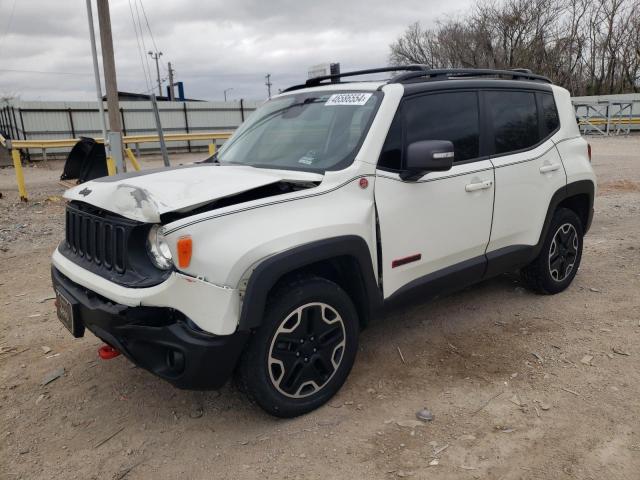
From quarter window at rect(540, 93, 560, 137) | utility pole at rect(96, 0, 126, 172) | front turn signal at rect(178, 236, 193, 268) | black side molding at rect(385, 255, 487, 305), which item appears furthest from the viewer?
utility pole at rect(96, 0, 126, 172)

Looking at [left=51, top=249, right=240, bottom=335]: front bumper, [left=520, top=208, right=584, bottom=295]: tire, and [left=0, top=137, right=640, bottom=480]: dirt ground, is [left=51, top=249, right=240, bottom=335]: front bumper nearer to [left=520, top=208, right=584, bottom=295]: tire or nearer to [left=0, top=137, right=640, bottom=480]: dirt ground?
[left=0, top=137, right=640, bottom=480]: dirt ground

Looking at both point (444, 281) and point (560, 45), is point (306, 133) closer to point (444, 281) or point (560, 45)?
point (444, 281)

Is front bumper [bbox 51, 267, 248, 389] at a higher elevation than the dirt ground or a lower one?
higher

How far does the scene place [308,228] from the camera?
2701mm

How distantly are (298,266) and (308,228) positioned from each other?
0.21m

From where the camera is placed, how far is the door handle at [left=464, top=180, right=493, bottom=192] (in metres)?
3.55

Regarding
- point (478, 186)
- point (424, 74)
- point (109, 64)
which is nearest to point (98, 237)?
point (424, 74)

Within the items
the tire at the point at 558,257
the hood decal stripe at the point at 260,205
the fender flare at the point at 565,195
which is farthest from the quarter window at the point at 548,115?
the hood decal stripe at the point at 260,205

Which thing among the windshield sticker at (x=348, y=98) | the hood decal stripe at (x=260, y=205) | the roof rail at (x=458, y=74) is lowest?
the hood decal stripe at (x=260, y=205)

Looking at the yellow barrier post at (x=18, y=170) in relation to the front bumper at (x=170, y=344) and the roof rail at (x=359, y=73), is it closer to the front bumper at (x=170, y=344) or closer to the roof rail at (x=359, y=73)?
the roof rail at (x=359, y=73)

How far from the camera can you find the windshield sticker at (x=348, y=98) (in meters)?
3.31

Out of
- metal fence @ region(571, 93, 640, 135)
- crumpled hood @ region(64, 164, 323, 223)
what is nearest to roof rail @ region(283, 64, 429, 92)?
crumpled hood @ region(64, 164, 323, 223)

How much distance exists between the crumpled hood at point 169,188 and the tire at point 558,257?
2464 mm

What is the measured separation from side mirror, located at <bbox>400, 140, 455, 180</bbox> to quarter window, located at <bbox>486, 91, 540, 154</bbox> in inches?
38.8
